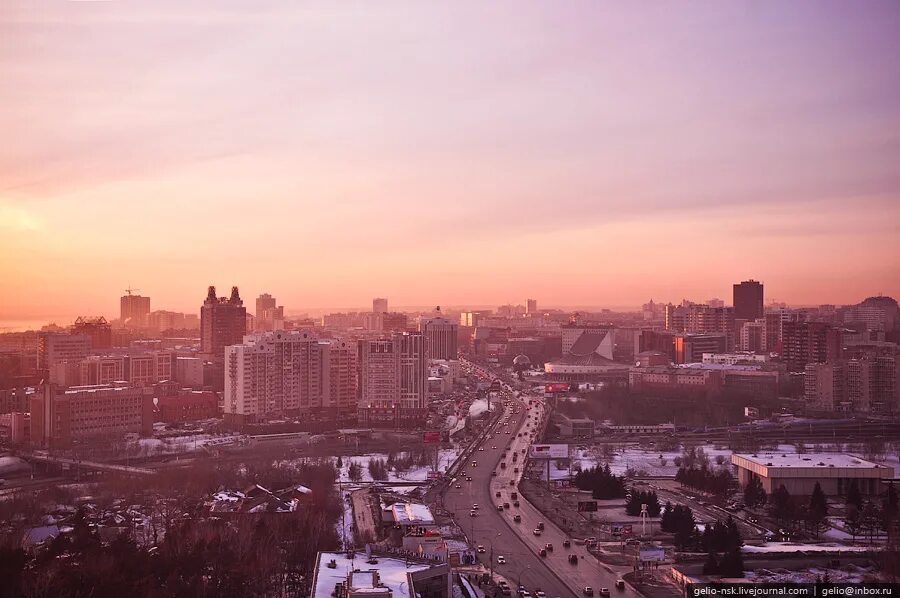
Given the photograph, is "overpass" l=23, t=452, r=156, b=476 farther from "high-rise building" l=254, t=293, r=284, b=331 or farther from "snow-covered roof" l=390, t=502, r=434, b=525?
"high-rise building" l=254, t=293, r=284, b=331

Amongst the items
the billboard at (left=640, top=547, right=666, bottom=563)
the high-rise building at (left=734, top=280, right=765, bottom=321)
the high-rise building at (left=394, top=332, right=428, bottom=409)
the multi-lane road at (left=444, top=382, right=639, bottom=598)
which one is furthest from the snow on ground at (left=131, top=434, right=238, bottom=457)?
the high-rise building at (left=734, top=280, right=765, bottom=321)

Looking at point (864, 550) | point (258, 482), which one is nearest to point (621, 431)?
point (258, 482)

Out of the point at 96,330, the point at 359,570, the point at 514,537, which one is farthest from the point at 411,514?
the point at 96,330

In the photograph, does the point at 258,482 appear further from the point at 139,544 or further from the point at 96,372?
the point at 96,372

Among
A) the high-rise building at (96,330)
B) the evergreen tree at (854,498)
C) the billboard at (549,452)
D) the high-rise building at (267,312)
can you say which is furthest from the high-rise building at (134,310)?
the evergreen tree at (854,498)

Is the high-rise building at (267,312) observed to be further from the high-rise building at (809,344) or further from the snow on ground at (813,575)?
the snow on ground at (813,575)
